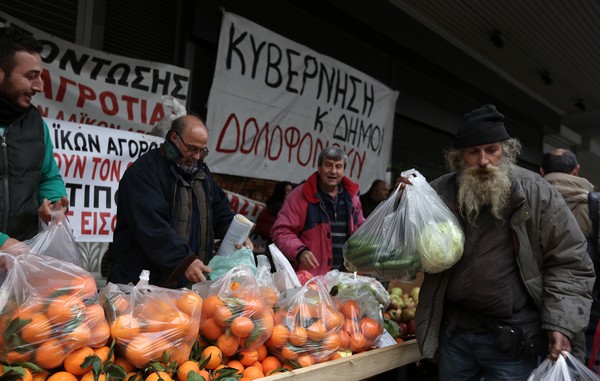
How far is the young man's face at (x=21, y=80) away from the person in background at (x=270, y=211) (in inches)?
114

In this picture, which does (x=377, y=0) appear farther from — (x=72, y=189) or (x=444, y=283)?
(x=444, y=283)

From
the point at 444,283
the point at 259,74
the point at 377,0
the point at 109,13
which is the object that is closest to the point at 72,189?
the point at 109,13

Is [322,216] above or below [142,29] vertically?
below

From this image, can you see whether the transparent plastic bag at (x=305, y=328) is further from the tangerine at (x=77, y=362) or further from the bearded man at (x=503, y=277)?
the tangerine at (x=77, y=362)

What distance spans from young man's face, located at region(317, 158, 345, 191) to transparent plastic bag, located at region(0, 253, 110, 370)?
2.12 m

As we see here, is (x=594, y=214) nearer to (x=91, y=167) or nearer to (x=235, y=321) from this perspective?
(x=235, y=321)

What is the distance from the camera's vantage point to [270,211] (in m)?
4.82

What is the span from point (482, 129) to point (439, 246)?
1.91 ft

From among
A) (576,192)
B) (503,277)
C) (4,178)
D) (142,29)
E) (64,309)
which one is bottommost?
(64,309)

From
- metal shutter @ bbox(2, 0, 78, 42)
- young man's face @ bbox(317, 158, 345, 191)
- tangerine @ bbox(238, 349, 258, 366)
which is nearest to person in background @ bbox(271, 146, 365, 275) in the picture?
young man's face @ bbox(317, 158, 345, 191)

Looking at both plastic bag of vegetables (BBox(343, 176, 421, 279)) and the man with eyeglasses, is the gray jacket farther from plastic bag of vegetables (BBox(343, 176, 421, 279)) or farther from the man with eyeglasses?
the man with eyeglasses

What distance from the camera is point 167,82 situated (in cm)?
425

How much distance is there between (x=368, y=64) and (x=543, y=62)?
4023mm

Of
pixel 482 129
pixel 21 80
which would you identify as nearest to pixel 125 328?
pixel 21 80
